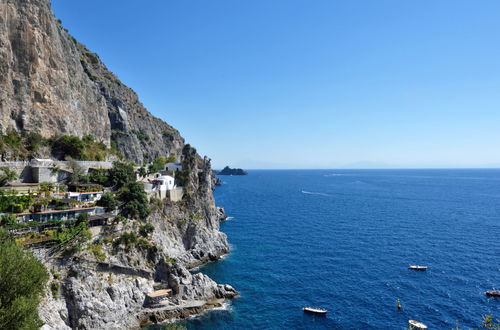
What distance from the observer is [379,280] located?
46.8 m

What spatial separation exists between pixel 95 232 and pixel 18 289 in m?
16.6

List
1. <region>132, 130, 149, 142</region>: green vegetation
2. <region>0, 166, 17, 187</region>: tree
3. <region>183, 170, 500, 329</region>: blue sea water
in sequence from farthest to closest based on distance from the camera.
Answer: <region>132, 130, 149, 142</region>: green vegetation
<region>0, 166, 17, 187</region>: tree
<region>183, 170, 500, 329</region>: blue sea water

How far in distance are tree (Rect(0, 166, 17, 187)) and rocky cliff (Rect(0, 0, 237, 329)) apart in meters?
11.5

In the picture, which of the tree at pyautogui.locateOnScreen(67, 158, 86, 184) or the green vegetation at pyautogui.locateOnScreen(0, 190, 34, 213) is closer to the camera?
the green vegetation at pyautogui.locateOnScreen(0, 190, 34, 213)

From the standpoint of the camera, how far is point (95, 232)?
41469 mm

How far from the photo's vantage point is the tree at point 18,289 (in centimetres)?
2277

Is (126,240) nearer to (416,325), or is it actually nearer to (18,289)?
(18,289)

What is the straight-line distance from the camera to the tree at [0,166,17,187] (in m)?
44.9

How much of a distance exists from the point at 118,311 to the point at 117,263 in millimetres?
6751

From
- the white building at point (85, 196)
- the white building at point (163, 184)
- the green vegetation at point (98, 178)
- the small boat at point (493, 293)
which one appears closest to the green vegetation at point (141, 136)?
the white building at point (163, 184)

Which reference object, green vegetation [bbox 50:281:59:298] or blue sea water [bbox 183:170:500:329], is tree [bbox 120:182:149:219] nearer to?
green vegetation [bbox 50:281:59:298]

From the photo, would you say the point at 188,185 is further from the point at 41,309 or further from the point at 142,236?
the point at 41,309

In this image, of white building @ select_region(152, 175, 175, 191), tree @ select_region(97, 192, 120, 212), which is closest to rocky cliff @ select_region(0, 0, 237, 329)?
tree @ select_region(97, 192, 120, 212)

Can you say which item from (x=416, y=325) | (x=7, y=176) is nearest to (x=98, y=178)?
(x=7, y=176)
